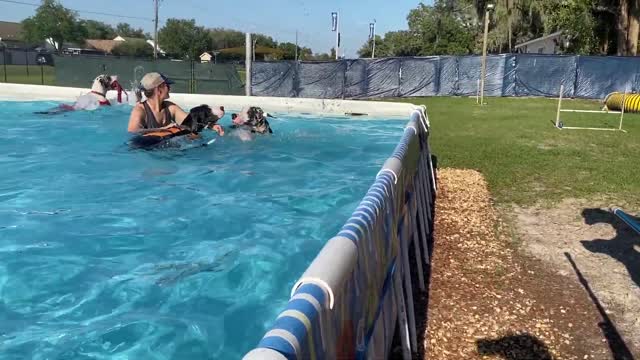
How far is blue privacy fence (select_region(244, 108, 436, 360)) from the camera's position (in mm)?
1547

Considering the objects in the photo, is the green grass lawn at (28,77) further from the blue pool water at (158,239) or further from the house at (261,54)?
the house at (261,54)

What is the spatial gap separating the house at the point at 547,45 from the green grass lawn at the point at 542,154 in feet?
88.3

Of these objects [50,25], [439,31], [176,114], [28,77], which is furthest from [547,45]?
[50,25]

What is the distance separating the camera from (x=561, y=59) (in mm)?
24812

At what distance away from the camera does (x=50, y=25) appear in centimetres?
9525

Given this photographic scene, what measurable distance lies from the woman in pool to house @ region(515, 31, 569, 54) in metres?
36.0

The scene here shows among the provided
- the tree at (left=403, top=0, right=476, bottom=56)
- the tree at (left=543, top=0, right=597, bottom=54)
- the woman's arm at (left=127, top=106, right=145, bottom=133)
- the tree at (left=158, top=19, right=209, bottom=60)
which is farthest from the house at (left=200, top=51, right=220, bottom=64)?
the woman's arm at (left=127, top=106, right=145, bottom=133)

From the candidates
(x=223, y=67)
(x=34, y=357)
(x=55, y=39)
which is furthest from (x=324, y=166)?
(x=55, y=39)

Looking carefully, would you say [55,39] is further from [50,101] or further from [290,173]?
[290,173]

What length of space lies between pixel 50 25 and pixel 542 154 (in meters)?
103

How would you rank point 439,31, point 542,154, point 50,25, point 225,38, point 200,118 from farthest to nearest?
1. point 225,38
2. point 50,25
3. point 439,31
4. point 200,118
5. point 542,154

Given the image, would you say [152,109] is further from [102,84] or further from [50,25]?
[50,25]

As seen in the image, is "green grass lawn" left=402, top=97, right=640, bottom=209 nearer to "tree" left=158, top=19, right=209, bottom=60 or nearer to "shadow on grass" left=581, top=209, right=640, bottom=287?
"shadow on grass" left=581, top=209, right=640, bottom=287

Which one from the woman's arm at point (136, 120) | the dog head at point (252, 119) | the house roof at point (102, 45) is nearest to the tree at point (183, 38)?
the house roof at point (102, 45)
